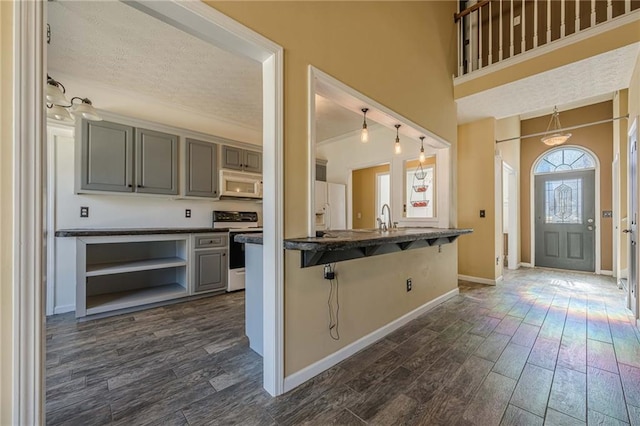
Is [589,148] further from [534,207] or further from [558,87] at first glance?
[558,87]

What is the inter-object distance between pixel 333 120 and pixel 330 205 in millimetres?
1672

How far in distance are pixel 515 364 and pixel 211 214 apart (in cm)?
398

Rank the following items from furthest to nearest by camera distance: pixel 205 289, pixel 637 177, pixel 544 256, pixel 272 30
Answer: pixel 544 256
pixel 205 289
pixel 637 177
pixel 272 30

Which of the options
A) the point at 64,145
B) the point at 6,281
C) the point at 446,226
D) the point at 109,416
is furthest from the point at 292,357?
the point at 64,145

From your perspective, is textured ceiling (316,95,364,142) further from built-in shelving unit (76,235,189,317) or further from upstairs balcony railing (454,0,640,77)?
built-in shelving unit (76,235,189,317)

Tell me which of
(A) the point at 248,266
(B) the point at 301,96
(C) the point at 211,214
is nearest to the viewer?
(B) the point at 301,96

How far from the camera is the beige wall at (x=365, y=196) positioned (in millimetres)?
6797

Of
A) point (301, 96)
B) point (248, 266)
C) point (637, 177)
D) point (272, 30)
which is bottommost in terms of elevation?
point (248, 266)

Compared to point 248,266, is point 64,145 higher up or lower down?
higher up

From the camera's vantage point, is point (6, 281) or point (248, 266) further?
point (248, 266)

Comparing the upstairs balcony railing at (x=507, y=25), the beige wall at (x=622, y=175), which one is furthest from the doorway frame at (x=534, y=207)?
the upstairs balcony railing at (x=507, y=25)

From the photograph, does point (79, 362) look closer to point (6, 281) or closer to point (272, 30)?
point (6, 281)

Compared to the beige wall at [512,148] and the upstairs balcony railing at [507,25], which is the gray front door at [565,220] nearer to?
the beige wall at [512,148]

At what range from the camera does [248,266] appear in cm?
215
